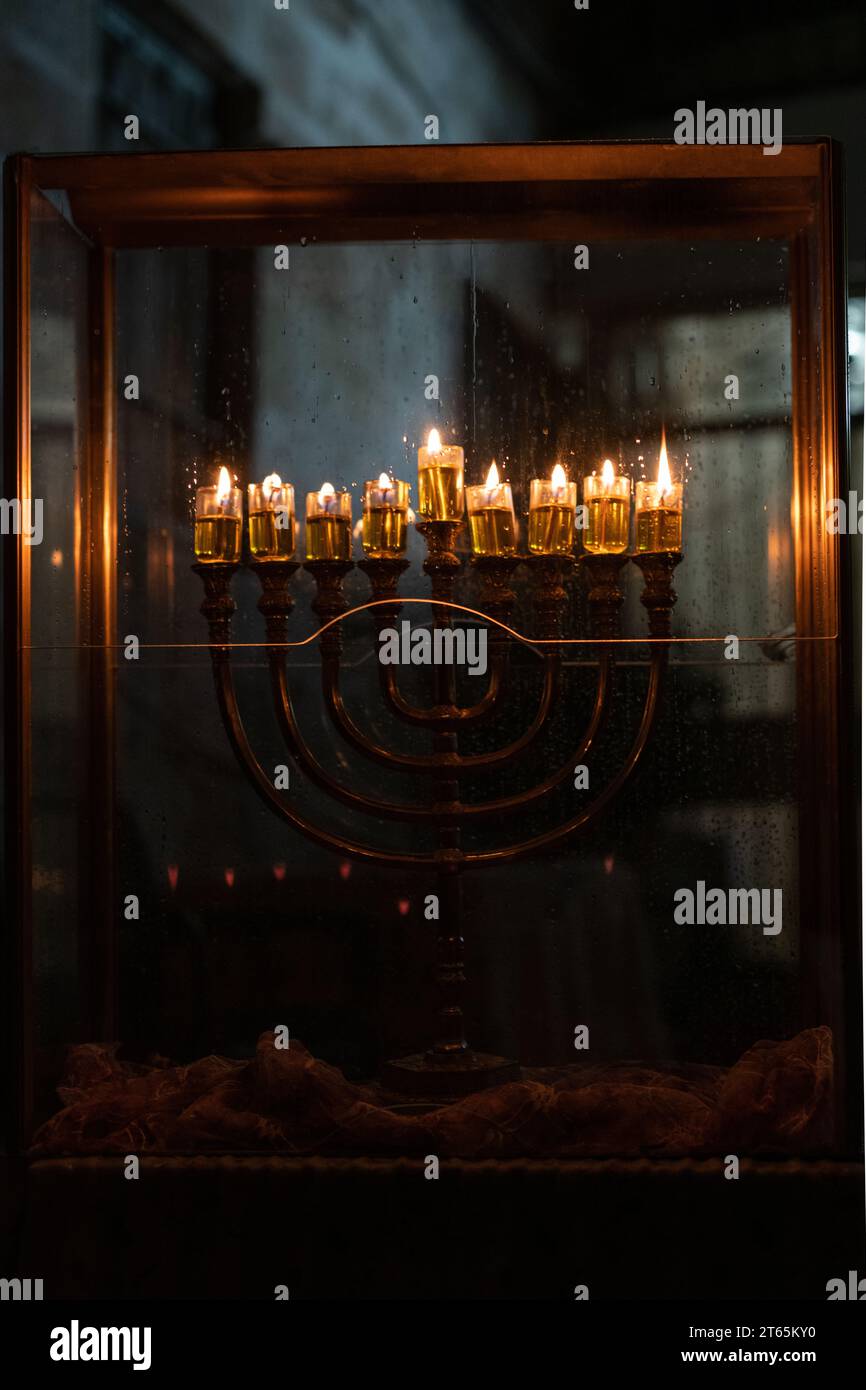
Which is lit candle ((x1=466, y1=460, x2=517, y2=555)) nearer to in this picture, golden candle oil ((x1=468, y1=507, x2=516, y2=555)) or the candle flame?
golden candle oil ((x1=468, y1=507, x2=516, y2=555))

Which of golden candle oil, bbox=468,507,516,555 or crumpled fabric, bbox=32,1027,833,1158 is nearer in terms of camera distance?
crumpled fabric, bbox=32,1027,833,1158

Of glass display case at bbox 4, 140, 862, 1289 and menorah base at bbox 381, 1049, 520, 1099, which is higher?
glass display case at bbox 4, 140, 862, 1289

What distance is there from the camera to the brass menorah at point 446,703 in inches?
42.6

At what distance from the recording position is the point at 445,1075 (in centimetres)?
108

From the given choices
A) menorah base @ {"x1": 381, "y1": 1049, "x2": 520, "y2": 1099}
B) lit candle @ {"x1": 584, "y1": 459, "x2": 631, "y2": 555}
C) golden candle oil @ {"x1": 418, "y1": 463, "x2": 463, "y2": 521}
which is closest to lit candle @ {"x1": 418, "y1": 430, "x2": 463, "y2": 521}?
golden candle oil @ {"x1": 418, "y1": 463, "x2": 463, "y2": 521}

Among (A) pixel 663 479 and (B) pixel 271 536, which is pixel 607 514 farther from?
(B) pixel 271 536

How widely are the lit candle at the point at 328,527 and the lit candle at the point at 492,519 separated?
102 mm

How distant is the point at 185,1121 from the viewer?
1012 mm

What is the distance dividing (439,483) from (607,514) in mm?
135

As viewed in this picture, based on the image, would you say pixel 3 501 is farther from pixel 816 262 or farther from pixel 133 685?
pixel 816 262

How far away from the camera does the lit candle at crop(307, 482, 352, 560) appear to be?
1092 mm

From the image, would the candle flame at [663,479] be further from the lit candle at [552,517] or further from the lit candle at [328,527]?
the lit candle at [328,527]

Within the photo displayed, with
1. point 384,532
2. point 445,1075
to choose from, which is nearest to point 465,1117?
point 445,1075

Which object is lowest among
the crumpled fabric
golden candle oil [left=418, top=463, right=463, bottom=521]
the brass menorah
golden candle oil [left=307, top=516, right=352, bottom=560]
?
the crumpled fabric
